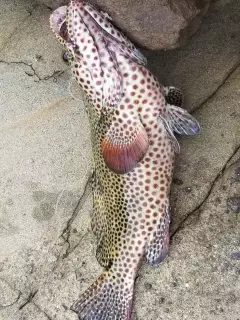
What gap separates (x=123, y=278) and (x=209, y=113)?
140 cm

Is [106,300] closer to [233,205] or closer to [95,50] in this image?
[233,205]

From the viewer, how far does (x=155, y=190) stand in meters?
4.69

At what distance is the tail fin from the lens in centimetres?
467

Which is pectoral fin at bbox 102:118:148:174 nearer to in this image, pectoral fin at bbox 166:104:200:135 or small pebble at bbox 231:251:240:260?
pectoral fin at bbox 166:104:200:135

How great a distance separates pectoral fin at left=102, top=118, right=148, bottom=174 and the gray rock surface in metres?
0.56

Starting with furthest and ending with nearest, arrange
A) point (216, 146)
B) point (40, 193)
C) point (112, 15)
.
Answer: point (40, 193)
point (216, 146)
point (112, 15)

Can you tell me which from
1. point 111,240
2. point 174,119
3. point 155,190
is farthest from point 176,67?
point 111,240

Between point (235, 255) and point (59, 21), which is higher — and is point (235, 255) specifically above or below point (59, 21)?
below

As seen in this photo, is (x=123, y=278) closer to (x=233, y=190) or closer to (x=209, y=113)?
(x=233, y=190)

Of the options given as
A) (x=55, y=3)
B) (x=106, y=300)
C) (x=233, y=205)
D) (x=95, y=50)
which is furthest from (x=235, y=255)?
(x=55, y=3)

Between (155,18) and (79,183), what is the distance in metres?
1.45

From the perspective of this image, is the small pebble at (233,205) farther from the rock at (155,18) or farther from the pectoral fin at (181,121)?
the rock at (155,18)

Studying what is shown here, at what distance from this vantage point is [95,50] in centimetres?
439

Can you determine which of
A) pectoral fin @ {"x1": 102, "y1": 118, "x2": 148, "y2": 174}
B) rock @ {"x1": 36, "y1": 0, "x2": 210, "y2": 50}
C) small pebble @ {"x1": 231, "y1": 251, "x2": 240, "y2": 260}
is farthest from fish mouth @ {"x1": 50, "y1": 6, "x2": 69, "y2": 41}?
small pebble @ {"x1": 231, "y1": 251, "x2": 240, "y2": 260}
